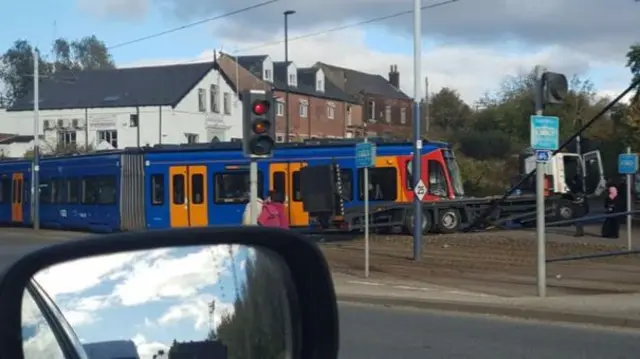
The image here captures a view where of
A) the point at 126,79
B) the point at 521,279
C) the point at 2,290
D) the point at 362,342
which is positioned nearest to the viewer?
the point at 2,290

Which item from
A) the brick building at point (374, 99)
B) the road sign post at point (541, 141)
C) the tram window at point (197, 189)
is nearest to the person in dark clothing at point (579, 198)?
the tram window at point (197, 189)

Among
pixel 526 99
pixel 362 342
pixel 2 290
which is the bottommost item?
pixel 362 342

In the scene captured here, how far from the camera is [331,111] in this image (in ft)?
285

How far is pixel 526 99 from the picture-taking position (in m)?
81.8

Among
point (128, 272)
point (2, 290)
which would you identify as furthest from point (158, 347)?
point (2, 290)

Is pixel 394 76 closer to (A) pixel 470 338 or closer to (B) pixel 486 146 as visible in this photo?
(B) pixel 486 146

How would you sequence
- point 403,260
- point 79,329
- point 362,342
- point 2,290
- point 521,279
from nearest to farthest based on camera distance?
point 2,290, point 79,329, point 362,342, point 521,279, point 403,260

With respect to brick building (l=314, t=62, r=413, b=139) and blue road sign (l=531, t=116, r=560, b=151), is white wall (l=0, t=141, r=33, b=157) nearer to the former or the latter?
brick building (l=314, t=62, r=413, b=139)

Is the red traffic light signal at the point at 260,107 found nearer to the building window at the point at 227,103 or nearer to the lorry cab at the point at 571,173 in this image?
the lorry cab at the point at 571,173

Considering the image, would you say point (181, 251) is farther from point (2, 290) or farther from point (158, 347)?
point (2, 290)

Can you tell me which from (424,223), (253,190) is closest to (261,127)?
(253,190)

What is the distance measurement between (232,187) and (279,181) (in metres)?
1.61

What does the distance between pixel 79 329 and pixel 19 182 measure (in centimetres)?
4173

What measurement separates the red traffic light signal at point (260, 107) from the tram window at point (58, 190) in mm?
25214
